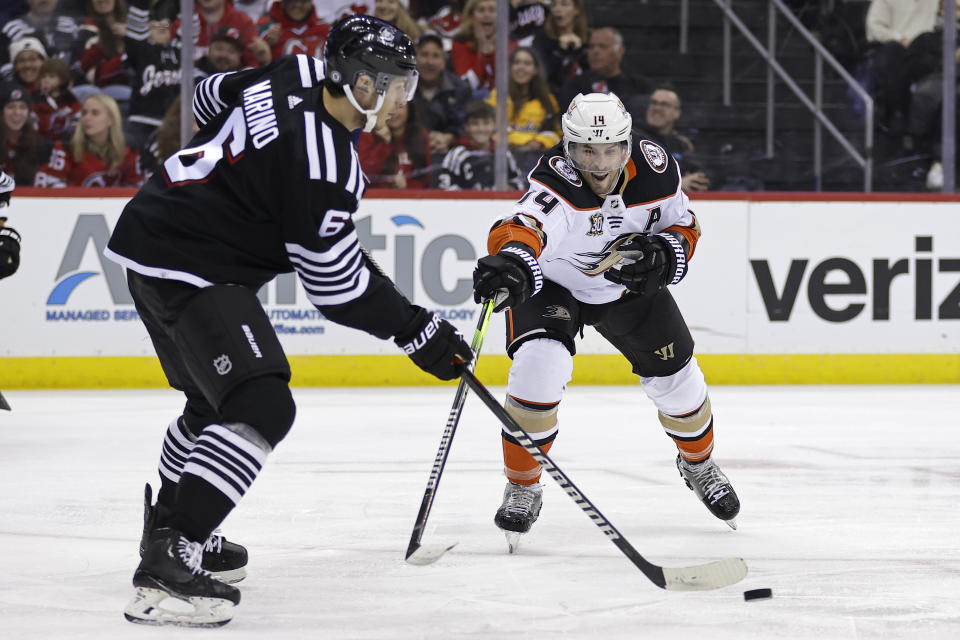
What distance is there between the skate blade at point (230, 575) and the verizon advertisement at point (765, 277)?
12.8 ft

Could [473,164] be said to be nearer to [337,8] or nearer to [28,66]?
[337,8]

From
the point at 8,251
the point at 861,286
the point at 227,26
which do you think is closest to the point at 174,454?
the point at 8,251

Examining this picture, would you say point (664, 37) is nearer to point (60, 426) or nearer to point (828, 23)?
point (828, 23)

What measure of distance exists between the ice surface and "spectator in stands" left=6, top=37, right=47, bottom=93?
1879 mm

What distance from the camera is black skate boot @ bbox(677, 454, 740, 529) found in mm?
3365

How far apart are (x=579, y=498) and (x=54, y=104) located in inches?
191

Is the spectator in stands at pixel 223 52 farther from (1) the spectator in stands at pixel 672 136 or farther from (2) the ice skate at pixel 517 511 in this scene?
(2) the ice skate at pixel 517 511

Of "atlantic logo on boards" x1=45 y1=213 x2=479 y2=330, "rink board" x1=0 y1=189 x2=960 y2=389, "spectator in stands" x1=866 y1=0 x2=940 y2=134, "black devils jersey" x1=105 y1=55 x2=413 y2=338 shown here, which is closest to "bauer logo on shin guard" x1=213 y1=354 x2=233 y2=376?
"black devils jersey" x1=105 y1=55 x2=413 y2=338

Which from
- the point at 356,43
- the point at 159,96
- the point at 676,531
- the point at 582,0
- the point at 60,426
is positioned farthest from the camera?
the point at 582,0

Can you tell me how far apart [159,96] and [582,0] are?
8.06 ft

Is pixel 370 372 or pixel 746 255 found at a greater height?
pixel 746 255

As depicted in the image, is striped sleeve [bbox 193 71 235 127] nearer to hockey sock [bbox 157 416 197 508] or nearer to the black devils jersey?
the black devils jersey

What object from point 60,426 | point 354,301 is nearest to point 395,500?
point 354,301

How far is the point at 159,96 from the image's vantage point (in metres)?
6.67
